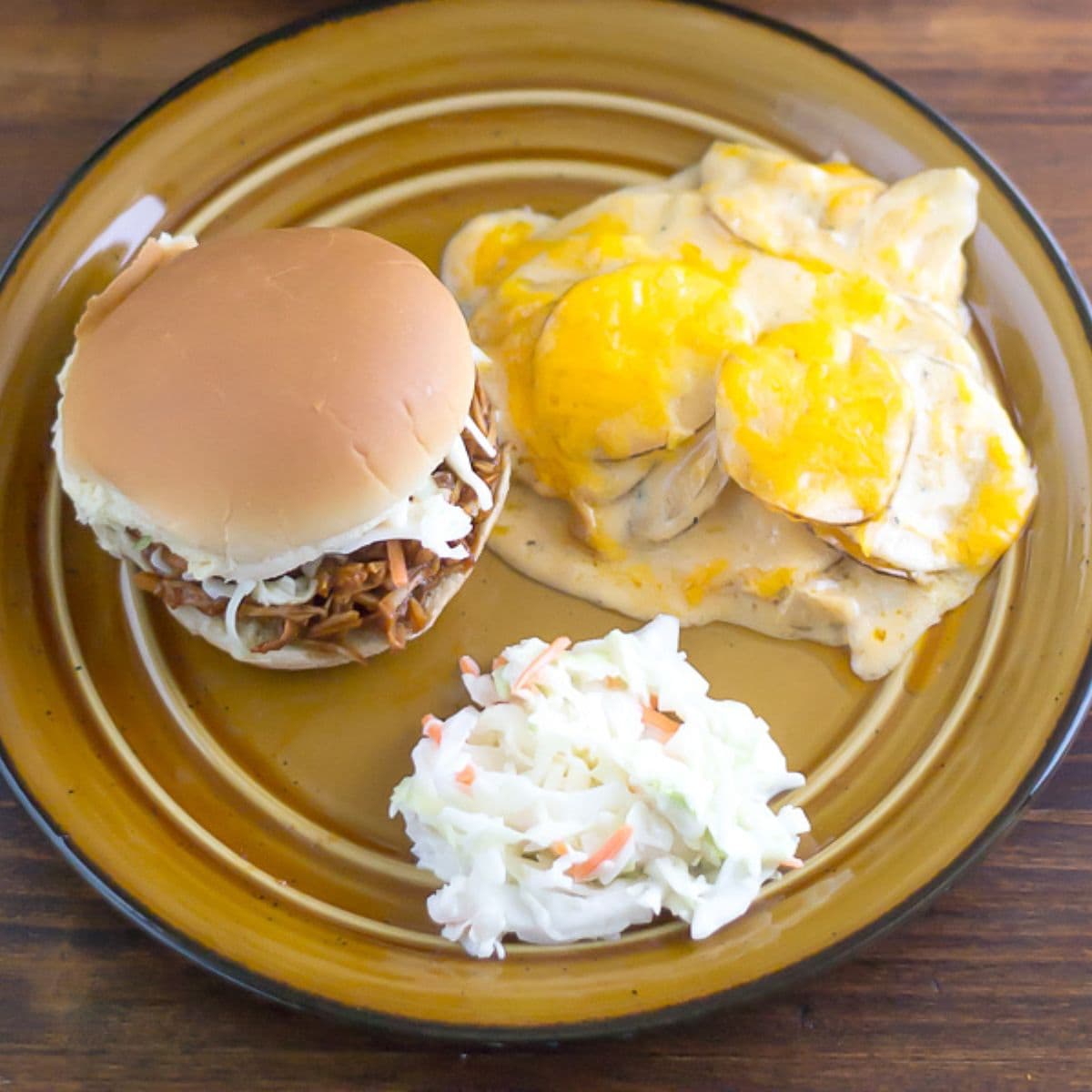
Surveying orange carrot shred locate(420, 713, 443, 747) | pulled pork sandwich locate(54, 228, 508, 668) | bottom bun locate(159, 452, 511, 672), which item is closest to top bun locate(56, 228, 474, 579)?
pulled pork sandwich locate(54, 228, 508, 668)

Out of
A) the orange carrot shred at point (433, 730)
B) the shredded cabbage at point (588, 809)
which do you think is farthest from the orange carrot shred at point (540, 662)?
the orange carrot shred at point (433, 730)

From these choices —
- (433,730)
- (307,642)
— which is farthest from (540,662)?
(307,642)

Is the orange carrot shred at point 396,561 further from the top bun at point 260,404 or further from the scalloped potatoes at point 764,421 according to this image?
the scalloped potatoes at point 764,421

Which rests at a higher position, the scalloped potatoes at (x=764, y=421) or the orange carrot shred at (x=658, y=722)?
the scalloped potatoes at (x=764, y=421)

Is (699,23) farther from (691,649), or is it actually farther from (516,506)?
(691,649)

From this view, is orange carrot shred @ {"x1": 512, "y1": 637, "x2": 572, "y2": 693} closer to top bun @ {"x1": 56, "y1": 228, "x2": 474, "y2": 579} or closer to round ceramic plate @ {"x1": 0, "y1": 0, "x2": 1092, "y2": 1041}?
round ceramic plate @ {"x1": 0, "y1": 0, "x2": 1092, "y2": 1041}

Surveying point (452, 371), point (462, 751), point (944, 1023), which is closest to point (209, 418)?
point (452, 371)
